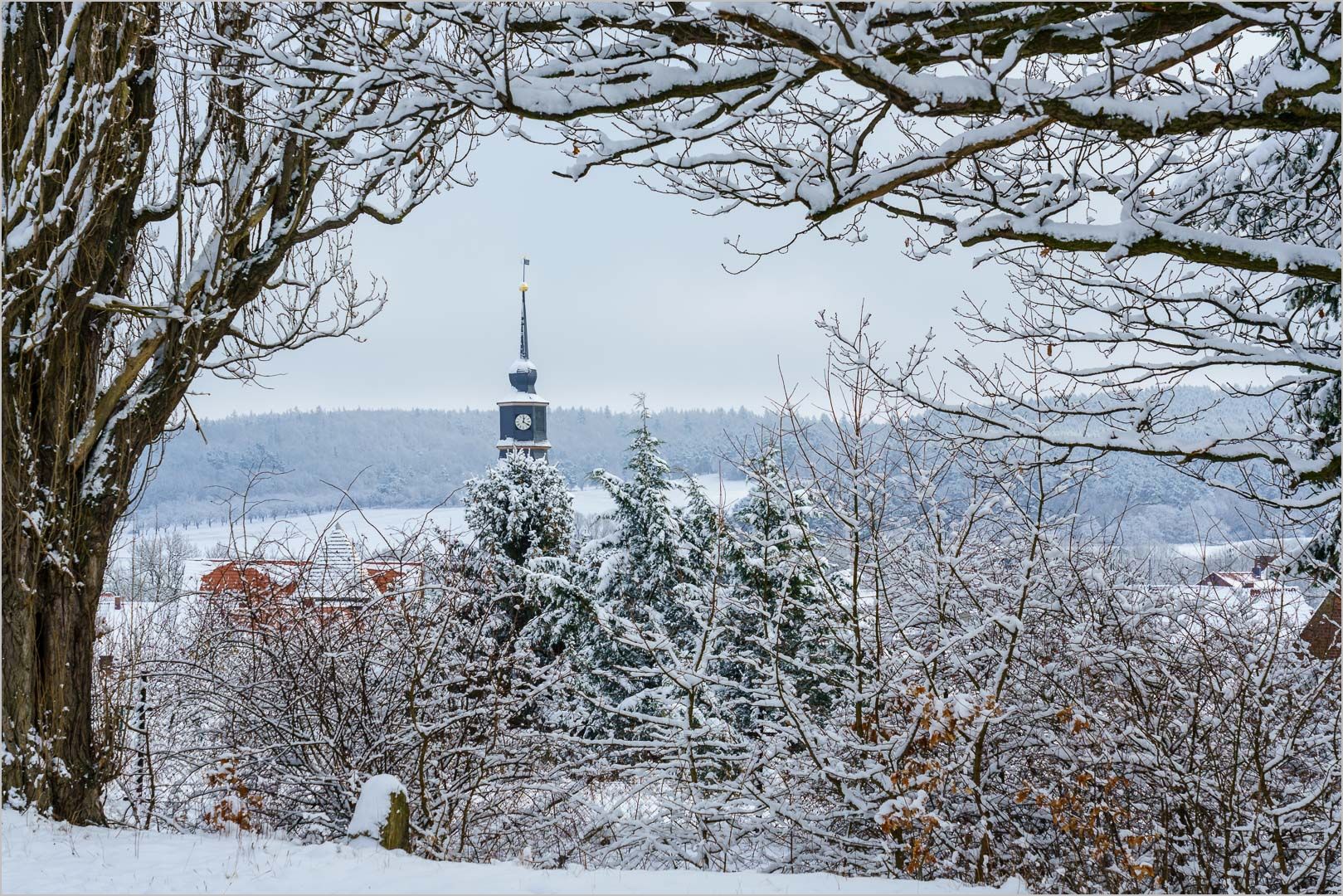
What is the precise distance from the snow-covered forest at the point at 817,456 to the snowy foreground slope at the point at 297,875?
15 cm

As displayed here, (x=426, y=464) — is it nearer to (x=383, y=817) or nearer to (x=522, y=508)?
(x=522, y=508)

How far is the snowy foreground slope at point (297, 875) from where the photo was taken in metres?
3.96

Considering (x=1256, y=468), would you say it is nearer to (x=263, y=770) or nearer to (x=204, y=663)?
(x=263, y=770)

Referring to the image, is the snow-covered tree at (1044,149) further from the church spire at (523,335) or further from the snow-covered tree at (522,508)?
the church spire at (523,335)

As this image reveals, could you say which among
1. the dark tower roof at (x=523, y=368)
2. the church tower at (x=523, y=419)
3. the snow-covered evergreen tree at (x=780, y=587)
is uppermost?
the dark tower roof at (x=523, y=368)

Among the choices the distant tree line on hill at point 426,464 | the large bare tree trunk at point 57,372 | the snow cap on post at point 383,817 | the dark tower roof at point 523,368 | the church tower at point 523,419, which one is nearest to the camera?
the snow cap on post at point 383,817

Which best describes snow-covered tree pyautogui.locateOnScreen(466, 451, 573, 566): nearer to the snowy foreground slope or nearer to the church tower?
the snowy foreground slope

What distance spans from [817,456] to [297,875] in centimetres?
374

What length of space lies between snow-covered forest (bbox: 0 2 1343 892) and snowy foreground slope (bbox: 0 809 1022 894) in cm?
15

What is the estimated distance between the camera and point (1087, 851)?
5488 millimetres

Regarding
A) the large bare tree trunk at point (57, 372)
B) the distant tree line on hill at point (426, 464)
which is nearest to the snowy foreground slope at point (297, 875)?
the large bare tree trunk at point (57, 372)

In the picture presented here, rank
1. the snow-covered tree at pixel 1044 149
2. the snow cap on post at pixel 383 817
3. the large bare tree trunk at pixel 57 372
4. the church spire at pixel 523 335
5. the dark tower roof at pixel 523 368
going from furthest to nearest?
the church spire at pixel 523 335 < the dark tower roof at pixel 523 368 < the large bare tree trunk at pixel 57 372 < the snow cap on post at pixel 383 817 < the snow-covered tree at pixel 1044 149

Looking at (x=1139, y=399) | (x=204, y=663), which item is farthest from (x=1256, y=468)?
(x=204, y=663)

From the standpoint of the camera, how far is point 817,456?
611 centimetres
